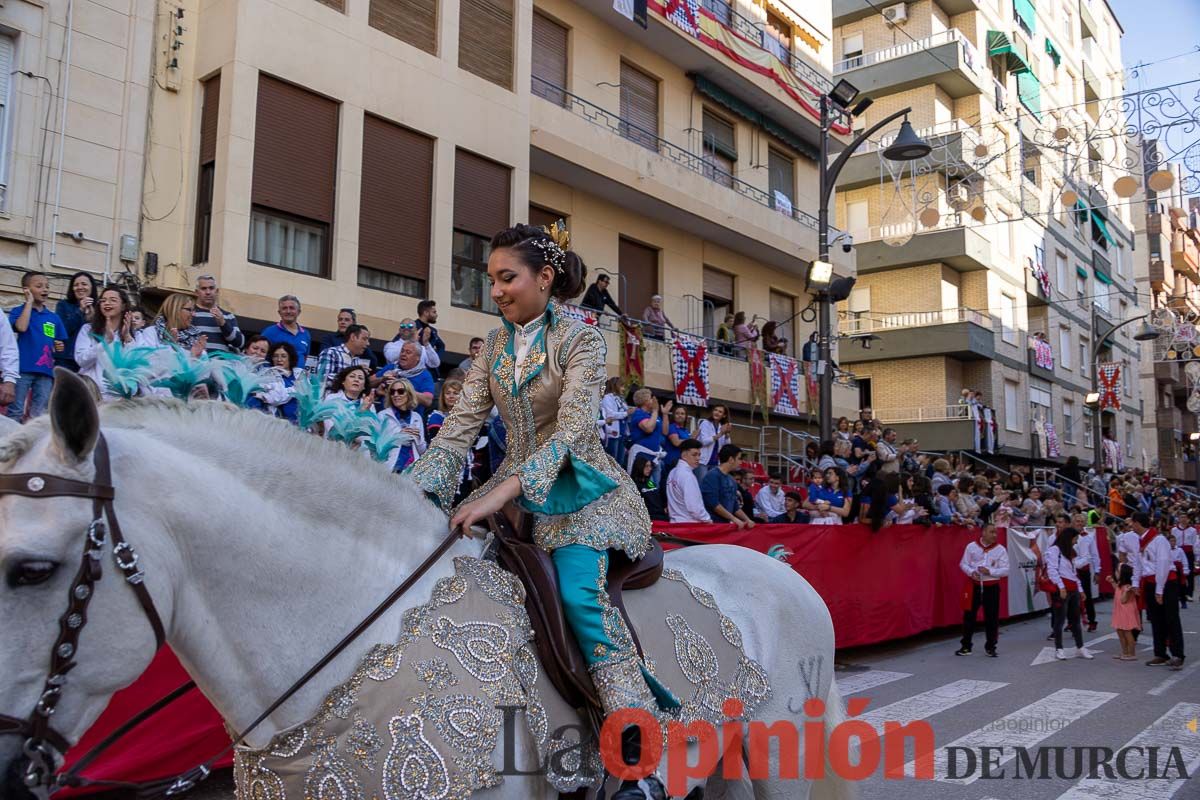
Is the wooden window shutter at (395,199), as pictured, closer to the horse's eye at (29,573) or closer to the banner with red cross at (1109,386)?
the horse's eye at (29,573)

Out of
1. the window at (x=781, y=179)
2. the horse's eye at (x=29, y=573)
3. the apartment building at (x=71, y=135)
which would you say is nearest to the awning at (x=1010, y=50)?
the window at (x=781, y=179)

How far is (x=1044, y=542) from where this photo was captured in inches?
728

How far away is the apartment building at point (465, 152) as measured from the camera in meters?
12.1

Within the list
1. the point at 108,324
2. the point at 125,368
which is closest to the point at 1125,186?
the point at 108,324

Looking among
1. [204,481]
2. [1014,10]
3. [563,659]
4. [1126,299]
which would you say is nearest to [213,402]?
[204,481]

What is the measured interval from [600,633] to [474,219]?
13.0 meters

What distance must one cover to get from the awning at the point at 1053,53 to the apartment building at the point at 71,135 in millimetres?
42060

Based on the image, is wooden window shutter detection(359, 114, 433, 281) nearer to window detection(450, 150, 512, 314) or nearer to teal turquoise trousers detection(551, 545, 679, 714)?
window detection(450, 150, 512, 314)

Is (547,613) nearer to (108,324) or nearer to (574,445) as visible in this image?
(574,445)

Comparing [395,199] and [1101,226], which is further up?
[1101,226]

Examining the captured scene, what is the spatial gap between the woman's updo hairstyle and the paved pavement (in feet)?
14.6

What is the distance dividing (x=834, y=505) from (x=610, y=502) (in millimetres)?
11255

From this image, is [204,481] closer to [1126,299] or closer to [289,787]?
[289,787]

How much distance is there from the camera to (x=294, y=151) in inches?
505
